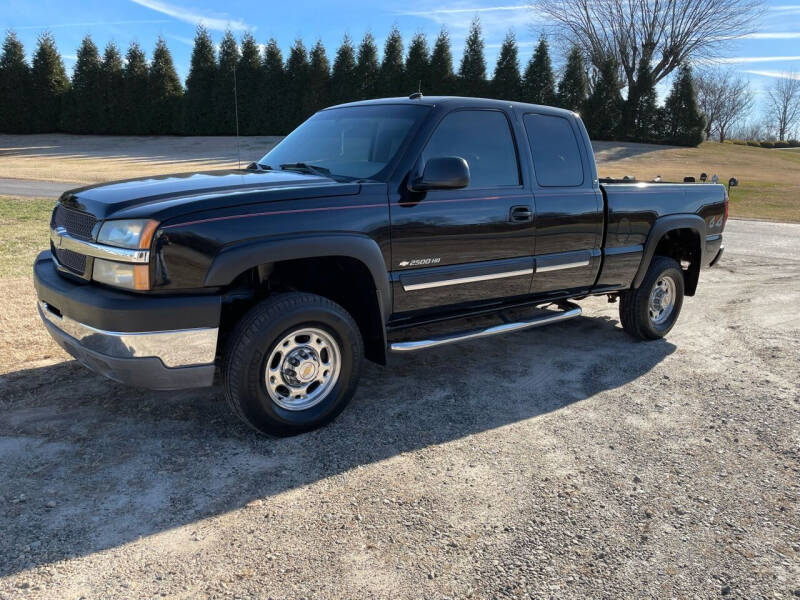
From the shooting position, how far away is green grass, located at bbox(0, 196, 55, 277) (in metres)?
7.68

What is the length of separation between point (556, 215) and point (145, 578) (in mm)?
3602

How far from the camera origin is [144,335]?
3215mm

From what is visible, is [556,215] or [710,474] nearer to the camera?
[710,474]

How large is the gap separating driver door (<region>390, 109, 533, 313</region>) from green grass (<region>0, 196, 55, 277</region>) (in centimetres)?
522

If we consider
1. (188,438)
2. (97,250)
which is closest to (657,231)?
(188,438)

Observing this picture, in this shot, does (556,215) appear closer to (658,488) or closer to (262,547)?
(658,488)

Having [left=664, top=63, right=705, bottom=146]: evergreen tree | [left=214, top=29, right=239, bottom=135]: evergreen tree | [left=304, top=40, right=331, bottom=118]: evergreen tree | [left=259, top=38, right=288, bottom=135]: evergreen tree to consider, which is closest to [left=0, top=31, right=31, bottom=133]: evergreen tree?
[left=214, top=29, right=239, bottom=135]: evergreen tree

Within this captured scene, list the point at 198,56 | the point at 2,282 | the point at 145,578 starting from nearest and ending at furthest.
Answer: the point at 145,578 < the point at 2,282 < the point at 198,56

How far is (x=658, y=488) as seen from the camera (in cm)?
337

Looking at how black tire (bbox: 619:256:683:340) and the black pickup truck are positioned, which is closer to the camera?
the black pickup truck

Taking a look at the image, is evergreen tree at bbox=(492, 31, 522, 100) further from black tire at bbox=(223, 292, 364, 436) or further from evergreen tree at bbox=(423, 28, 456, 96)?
black tire at bbox=(223, 292, 364, 436)

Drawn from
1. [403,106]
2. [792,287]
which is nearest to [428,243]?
[403,106]

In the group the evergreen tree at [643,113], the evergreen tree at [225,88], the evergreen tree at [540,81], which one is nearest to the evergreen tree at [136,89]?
the evergreen tree at [225,88]

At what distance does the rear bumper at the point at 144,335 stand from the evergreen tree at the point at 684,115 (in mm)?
43529
